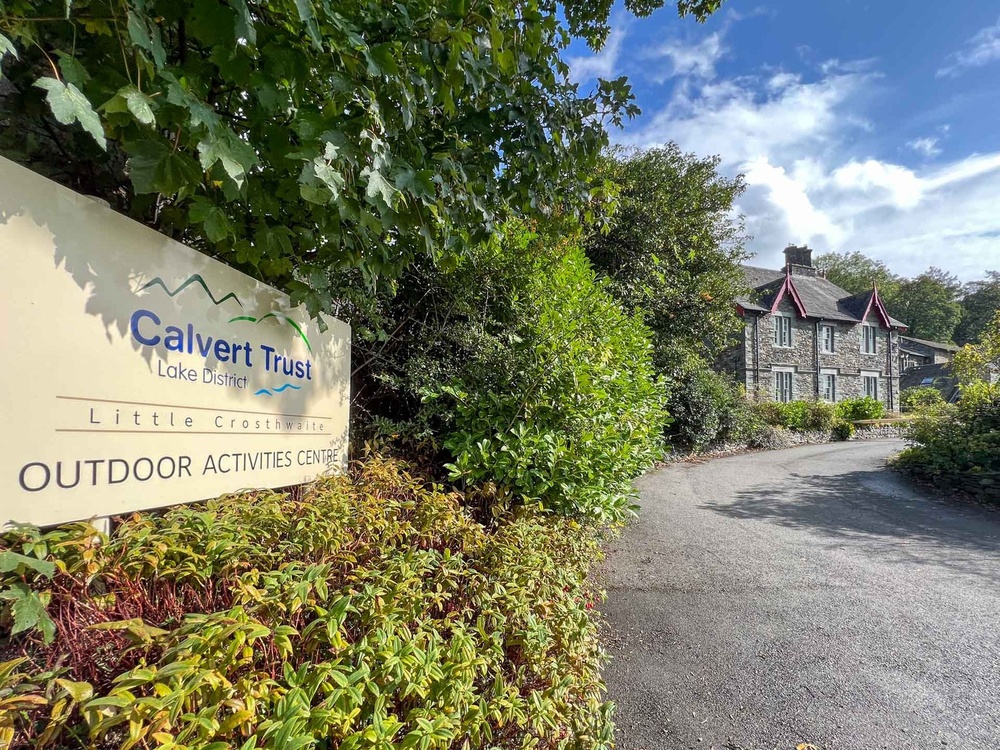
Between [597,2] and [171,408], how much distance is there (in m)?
4.76

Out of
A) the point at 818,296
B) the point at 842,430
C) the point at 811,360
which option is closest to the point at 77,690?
the point at 842,430

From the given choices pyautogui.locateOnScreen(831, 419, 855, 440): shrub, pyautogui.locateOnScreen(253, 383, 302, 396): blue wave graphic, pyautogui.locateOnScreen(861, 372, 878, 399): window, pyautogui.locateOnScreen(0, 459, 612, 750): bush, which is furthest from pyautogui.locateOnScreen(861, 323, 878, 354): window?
pyautogui.locateOnScreen(253, 383, 302, 396): blue wave graphic

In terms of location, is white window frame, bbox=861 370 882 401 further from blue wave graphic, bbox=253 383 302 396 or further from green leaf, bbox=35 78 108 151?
green leaf, bbox=35 78 108 151

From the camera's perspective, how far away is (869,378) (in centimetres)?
2864

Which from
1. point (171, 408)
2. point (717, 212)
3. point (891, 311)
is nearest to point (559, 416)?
point (171, 408)

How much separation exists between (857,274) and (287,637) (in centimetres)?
6399

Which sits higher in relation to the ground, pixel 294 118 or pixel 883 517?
pixel 294 118

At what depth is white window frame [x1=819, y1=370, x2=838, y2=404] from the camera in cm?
2617

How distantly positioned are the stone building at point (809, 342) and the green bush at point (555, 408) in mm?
19707

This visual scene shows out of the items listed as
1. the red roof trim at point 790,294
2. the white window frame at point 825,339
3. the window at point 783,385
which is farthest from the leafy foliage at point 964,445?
the white window frame at point 825,339

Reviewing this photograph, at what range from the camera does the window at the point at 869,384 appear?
92.6ft

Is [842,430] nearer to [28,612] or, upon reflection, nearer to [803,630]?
[803,630]

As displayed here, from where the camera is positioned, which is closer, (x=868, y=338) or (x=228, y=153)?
(x=228, y=153)

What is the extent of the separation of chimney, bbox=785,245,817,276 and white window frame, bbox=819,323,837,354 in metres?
5.92
